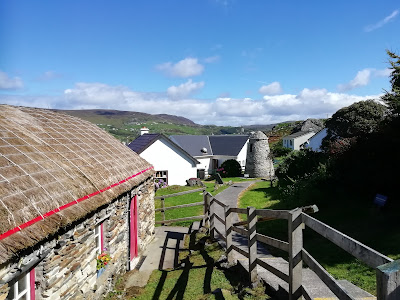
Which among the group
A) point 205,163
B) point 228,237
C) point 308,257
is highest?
point 308,257

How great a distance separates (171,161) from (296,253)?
83.4 feet

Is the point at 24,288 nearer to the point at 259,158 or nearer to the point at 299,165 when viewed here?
the point at 299,165

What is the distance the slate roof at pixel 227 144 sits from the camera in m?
42.1

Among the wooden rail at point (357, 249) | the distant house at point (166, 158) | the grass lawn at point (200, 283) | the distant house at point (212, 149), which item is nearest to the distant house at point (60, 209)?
the grass lawn at point (200, 283)

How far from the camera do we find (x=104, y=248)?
24.0 feet

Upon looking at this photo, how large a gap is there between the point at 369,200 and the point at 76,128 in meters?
11.0

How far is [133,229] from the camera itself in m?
9.54

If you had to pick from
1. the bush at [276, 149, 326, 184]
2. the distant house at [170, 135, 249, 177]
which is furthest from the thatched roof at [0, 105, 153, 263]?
the distant house at [170, 135, 249, 177]

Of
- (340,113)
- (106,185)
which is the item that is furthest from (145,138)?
(106,185)

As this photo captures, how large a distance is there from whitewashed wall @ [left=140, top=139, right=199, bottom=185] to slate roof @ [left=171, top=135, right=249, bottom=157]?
445 inches

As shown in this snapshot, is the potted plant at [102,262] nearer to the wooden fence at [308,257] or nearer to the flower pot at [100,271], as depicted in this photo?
the flower pot at [100,271]

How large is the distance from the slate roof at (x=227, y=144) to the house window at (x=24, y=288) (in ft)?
122

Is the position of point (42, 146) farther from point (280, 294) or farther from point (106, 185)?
point (280, 294)

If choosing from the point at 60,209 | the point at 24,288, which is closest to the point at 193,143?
the point at 60,209
